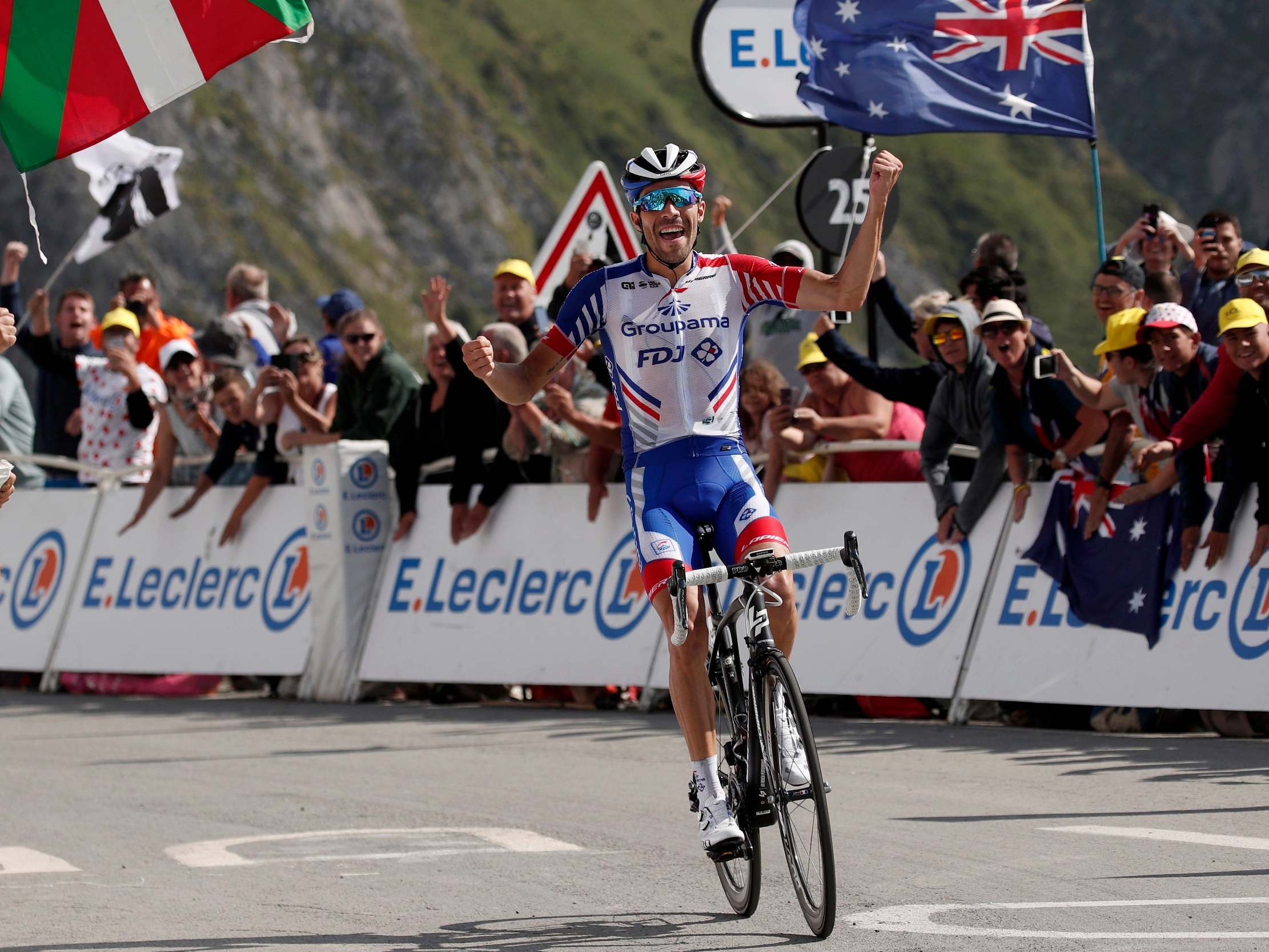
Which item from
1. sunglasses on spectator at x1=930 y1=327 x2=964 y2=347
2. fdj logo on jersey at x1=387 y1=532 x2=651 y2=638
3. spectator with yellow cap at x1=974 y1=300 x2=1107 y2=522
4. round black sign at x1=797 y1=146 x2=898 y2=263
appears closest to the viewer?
spectator with yellow cap at x1=974 y1=300 x2=1107 y2=522

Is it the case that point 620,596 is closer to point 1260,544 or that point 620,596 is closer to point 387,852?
point 1260,544

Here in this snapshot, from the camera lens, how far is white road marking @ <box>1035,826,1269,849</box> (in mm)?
7802

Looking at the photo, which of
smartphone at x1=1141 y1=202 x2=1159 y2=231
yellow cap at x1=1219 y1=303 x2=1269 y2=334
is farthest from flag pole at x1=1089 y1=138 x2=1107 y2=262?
yellow cap at x1=1219 y1=303 x2=1269 y2=334

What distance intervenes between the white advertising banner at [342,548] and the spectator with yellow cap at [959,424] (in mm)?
4372

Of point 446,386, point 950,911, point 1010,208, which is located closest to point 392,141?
point 1010,208

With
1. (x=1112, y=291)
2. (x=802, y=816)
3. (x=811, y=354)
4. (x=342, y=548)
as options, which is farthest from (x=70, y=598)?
(x=802, y=816)

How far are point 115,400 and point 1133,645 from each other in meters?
8.88

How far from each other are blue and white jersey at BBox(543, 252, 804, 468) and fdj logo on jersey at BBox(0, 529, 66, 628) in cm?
1070

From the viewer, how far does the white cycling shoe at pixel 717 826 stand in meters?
6.84

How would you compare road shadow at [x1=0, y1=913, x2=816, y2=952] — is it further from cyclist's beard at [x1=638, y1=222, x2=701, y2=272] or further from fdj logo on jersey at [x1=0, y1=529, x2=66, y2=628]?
fdj logo on jersey at [x1=0, y1=529, x2=66, y2=628]

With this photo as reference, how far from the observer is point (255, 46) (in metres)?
8.19

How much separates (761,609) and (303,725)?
690 cm

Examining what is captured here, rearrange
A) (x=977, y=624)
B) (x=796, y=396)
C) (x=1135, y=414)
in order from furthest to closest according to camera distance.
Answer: (x=796, y=396) → (x=977, y=624) → (x=1135, y=414)

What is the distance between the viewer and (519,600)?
46.3ft
